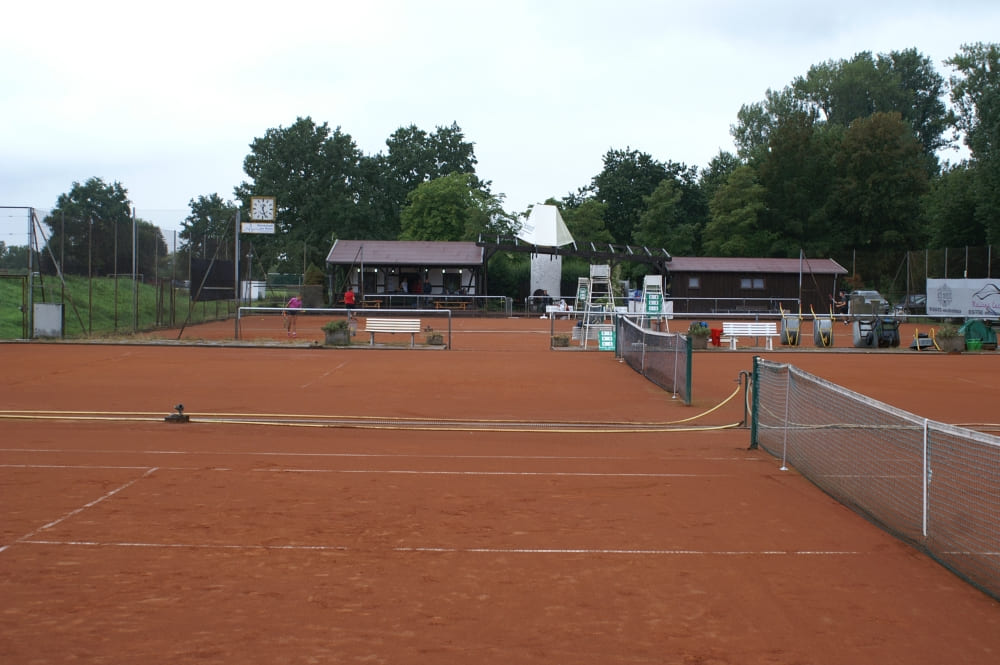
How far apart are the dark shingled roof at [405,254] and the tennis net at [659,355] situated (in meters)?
25.9

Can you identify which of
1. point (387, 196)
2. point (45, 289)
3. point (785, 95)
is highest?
point (785, 95)

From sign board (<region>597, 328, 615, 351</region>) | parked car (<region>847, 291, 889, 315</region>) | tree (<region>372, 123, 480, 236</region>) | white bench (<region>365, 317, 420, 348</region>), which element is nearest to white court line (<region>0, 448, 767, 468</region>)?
sign board (<region>597, 328, 615, 351</region>)

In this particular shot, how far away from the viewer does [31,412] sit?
14.1 m

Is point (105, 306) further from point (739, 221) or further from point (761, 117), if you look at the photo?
point (761, 117)

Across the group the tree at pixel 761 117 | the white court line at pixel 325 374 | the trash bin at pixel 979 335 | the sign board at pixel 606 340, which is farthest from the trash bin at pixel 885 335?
the tree at pixel 761 117

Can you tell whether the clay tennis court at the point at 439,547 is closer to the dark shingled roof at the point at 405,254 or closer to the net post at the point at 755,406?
the net post at the point at 755,406

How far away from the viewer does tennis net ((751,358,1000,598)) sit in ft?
23.1

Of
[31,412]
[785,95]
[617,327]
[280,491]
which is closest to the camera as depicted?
[280,491]

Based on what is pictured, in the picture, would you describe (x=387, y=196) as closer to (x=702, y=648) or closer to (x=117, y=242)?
(x=117, y=242)

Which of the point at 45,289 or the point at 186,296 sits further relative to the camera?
Result: the point at 186,296

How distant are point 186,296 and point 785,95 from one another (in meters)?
72.2

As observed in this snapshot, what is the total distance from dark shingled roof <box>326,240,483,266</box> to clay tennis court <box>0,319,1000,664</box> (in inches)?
1395

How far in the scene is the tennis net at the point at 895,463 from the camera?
703 centimetres

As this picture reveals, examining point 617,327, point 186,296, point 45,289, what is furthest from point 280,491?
point 186,296
